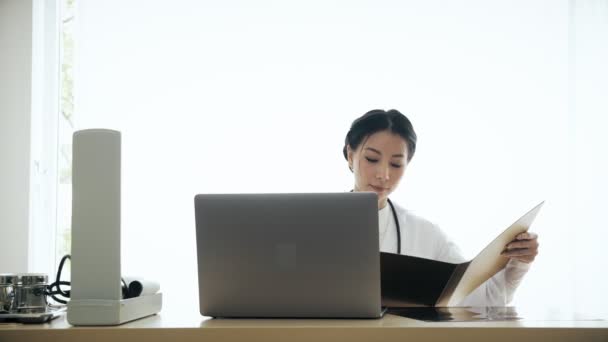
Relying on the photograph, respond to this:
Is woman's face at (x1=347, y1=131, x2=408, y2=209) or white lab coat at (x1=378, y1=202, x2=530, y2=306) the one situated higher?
woman's face at (x1=347, y1=131, x2=408, y2=209)

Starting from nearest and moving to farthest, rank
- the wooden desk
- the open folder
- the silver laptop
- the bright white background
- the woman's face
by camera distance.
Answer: the wooden desk, the silver laptop, the open folder, the woman's face, the bright white background

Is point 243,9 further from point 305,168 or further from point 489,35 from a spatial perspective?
point 489,35

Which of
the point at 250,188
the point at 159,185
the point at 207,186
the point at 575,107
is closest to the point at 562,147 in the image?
the point at 575,107

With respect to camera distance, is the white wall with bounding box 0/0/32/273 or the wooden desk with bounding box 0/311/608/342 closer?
the wooden desk with bounding box 0/311/608/342

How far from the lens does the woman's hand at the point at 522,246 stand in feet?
5.16

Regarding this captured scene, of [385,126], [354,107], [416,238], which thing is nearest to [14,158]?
[354,107]

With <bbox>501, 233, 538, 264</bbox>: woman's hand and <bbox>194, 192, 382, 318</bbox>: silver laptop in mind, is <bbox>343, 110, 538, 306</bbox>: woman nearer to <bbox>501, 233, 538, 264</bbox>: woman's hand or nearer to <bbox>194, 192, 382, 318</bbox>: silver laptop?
<bbox>501, 233, 538, 264</bbox>: woman's hand

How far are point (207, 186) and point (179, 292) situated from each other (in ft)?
1.89

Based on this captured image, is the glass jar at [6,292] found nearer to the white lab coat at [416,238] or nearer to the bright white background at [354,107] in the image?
the white lab coat at [416,238]

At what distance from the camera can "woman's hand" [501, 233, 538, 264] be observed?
62.0 inches

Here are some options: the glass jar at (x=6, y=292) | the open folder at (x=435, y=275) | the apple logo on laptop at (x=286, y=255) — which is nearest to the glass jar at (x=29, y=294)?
the glass jar at (x=6, y=292)

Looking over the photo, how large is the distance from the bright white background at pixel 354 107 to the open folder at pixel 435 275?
5.59ft

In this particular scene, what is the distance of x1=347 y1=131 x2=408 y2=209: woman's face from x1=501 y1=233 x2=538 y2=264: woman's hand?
2.39 feet

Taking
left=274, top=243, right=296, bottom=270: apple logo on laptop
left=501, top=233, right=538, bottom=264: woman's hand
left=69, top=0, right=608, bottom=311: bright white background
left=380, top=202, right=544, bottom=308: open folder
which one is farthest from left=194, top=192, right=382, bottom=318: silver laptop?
left=69, top=0, right=608, bottom=311: bright white background
